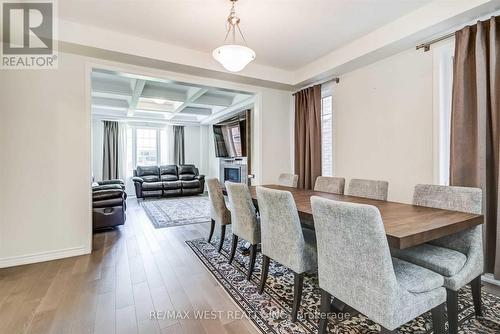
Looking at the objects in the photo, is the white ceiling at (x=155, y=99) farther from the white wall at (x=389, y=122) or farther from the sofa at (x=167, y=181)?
the white wall at (x=389, y=122)

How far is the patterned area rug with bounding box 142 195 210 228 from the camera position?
174 inches

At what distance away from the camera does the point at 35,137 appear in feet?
8.86

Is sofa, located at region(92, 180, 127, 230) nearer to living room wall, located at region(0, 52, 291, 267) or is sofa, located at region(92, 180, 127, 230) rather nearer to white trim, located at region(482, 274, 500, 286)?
living room wall, located at region(0, 52, 291, 267)

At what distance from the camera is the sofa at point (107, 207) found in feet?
Result: 12.1

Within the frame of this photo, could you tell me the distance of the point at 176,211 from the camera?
5.25 m

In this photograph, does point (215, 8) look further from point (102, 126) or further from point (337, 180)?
point (102, 126)

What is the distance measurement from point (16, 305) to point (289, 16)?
136 inches

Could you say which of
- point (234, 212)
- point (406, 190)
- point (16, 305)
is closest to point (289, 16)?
point (234, 212)

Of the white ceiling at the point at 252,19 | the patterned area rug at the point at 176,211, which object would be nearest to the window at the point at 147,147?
the patterned area rug at the point at 176,211

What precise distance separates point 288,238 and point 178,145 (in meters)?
7.34

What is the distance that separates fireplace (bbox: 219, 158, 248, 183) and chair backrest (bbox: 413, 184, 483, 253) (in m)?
4.72

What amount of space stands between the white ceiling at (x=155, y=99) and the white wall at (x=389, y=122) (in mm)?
1917

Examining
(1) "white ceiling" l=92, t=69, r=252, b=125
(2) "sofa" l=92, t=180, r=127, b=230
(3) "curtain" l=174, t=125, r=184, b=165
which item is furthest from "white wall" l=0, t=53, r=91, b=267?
(3) "curtain" l=174, t=125, r=184, b=165

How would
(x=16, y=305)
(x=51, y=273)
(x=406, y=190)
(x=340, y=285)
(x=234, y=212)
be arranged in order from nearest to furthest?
(x=340, y=285)
(x=16, y=305)
(x=51, y=273)
(x=234, y=212)
(x=406, y=190)
